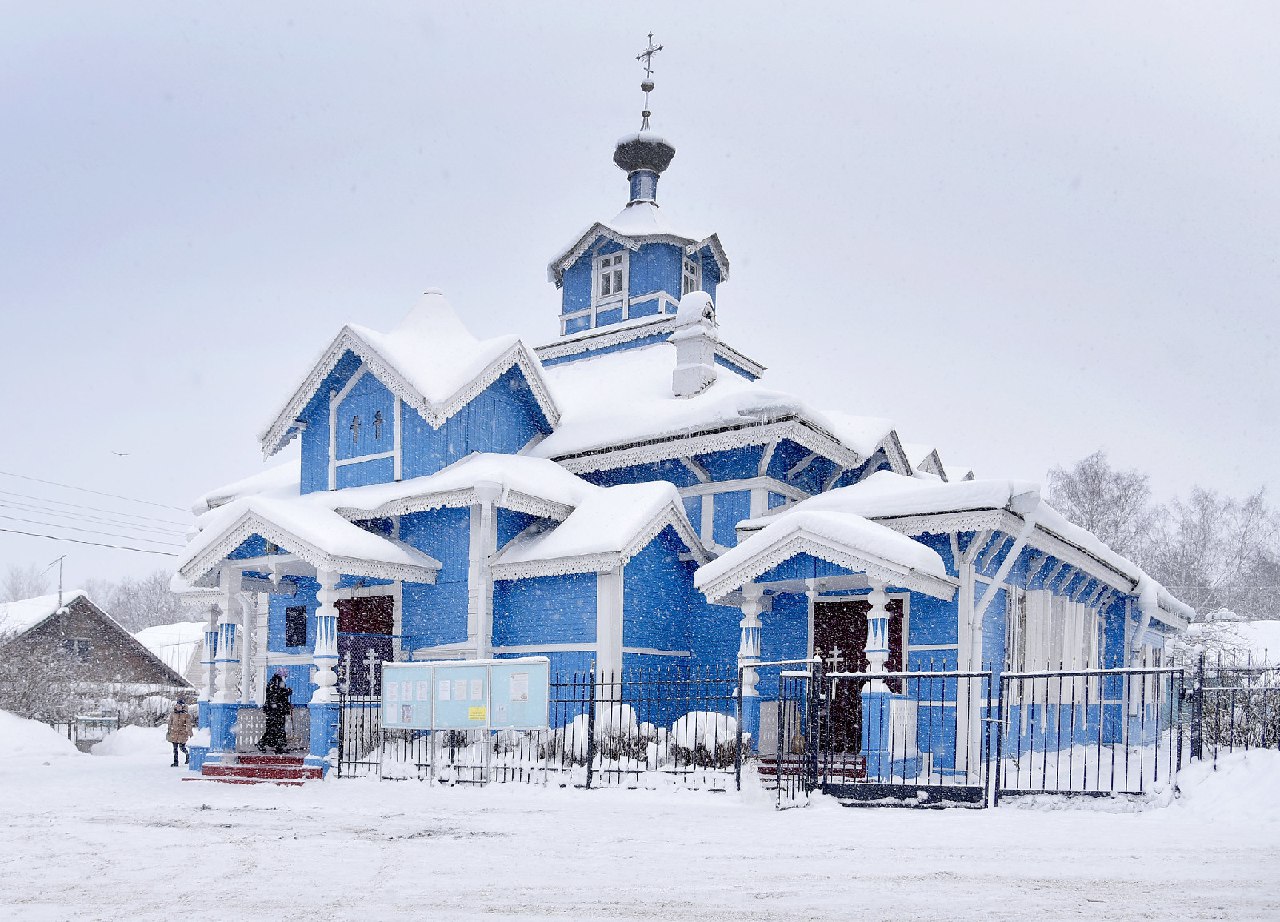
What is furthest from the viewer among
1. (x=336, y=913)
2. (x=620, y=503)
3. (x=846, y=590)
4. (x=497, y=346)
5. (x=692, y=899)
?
(x=497, y=346)

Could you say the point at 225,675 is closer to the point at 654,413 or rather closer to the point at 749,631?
the point at 654,413

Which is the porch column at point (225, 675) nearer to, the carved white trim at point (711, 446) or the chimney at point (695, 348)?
the carved white trim at point (711, 446)

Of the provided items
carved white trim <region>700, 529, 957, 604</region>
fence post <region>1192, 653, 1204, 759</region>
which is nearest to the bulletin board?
carved white trim <region>700, 529, 957, 604</region>

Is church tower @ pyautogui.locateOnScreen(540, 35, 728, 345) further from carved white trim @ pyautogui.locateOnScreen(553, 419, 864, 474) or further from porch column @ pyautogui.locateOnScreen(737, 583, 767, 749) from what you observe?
porch column @ pyautogui.locateOnScreen(737, 583, 767, 749)

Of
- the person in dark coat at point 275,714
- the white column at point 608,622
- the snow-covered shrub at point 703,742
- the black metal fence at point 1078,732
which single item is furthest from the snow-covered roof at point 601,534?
the black metal fence at point 1078,732

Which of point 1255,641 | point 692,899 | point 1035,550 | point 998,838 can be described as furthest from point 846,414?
point 1255,641

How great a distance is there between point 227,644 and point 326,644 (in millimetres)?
2694

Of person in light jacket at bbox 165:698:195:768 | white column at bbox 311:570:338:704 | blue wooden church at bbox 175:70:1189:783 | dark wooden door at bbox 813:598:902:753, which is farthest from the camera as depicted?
person in light jacket at bbox 165:698:195:768

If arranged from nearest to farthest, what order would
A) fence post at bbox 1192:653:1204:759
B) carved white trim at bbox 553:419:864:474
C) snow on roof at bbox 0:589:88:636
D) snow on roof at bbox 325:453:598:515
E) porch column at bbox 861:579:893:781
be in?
fence post at bbox 1192:653:1204:759 < porch column at bbox 861:579:893:781 < snow on roof at bbox 325:453:598:515 < carved white trim at bbox 553:419:864:474 < snow on roof at bbox 0:589:88:636

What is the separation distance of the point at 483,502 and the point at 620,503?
2.03 m

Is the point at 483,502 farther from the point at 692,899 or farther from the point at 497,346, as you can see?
the point at 692,899

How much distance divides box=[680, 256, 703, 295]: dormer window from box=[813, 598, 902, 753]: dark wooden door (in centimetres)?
987

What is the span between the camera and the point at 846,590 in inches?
686

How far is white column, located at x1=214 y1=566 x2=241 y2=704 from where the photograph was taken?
18.8m
